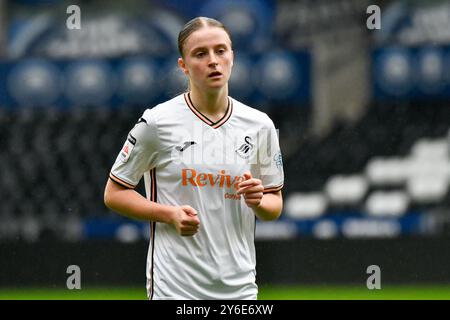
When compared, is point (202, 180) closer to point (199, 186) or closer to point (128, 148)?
point (199, 186)

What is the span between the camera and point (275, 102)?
13.8m

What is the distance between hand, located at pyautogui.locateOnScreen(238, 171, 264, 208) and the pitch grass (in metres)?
4.86

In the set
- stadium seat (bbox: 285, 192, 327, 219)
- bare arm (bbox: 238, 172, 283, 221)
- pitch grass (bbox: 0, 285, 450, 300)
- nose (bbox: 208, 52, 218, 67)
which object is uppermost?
stadium seat (bbox: 285, 192, 327, 219)

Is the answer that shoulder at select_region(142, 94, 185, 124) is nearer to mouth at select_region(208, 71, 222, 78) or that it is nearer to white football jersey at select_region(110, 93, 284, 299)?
white football jersey at select_region(110, 93, 284, 299)

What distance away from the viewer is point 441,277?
9.34m

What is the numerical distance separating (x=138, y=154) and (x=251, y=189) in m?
0.51

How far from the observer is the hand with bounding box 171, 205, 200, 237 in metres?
3.98

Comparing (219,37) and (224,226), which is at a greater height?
(219,37)

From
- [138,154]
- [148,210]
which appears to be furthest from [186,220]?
[138,154]

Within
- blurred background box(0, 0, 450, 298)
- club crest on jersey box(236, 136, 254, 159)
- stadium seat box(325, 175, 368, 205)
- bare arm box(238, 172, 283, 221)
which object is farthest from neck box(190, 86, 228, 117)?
stadium seat box(325, 175, 368, 205)

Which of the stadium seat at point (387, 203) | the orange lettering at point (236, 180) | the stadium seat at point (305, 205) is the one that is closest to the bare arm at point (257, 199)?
the orange lettering at point (236, 180)
